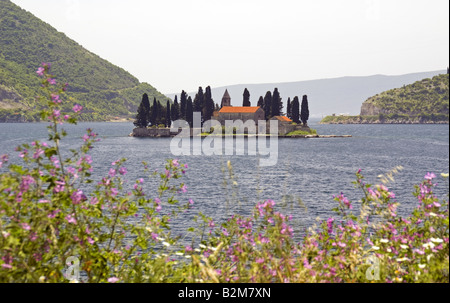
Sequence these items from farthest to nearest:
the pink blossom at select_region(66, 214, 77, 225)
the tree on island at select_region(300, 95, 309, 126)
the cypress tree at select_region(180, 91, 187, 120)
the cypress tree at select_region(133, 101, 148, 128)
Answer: the tree on island at select_region(300, 95, 309, 126) < the cypress tree at select_region(133, 101, 148, 128) < the cypress tree at select_region(180, 91, 187, 120) < the pink blossom at select_region(66, 214, 77, 225)

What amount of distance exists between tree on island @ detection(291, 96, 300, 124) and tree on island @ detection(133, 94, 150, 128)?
41.9 metres

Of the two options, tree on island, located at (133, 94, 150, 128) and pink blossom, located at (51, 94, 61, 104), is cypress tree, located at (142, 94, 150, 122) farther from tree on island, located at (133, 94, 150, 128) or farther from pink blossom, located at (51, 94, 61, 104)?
pink blossom, located at (51, 94, 61, 104)

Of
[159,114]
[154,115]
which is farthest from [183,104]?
[154,115]

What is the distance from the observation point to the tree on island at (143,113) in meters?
116

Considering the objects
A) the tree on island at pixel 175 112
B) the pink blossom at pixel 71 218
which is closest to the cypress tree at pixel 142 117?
the tree on island at pixel 175 112

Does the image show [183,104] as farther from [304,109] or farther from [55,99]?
[55,99]

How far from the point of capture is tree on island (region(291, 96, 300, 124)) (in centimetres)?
11994

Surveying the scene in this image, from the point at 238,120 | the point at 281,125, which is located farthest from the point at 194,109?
the point at 281,125

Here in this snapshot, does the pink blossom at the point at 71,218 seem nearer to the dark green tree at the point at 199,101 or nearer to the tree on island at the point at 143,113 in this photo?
the dark green tree at the point at 199,101

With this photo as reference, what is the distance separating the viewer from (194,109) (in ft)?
382

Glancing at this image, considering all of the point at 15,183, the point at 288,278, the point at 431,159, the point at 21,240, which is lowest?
the point at 431,159

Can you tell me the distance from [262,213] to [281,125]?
116 m

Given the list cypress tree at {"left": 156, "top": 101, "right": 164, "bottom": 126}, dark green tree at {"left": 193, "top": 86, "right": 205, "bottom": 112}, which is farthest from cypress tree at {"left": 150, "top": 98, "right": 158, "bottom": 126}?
dark green tree at {"left": 193, "top": 86, "right": 205, "bottom": 112}
